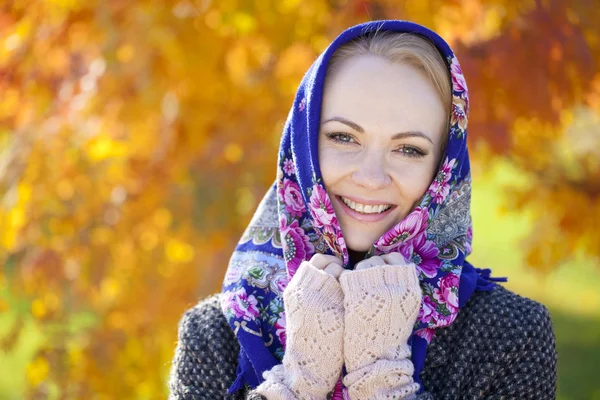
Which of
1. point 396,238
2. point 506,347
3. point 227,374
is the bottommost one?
point 227,374

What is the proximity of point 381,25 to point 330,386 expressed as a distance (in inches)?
40.6

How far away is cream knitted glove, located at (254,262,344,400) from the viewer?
75.1 inches

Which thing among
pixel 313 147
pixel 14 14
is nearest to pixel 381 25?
pixel 313 147

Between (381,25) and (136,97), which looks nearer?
(381,25)

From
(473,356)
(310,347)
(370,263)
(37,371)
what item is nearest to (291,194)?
(370,263)

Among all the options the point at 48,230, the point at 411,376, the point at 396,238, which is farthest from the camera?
the point at 48,230

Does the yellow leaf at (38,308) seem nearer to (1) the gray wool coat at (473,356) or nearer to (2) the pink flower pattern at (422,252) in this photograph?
(1) the gray wool coat at (473,356)

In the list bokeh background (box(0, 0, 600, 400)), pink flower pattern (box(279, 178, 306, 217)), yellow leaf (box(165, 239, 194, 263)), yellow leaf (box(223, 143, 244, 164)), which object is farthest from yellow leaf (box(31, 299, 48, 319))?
pink flower pattern (box(279, 178, 306, 217))

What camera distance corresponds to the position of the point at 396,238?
6.72ft

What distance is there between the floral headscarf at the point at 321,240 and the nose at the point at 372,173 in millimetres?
106

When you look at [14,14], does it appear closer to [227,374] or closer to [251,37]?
[251,37]

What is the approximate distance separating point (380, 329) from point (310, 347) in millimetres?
188

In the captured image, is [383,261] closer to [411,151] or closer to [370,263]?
[370,263]

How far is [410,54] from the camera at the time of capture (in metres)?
2.07
